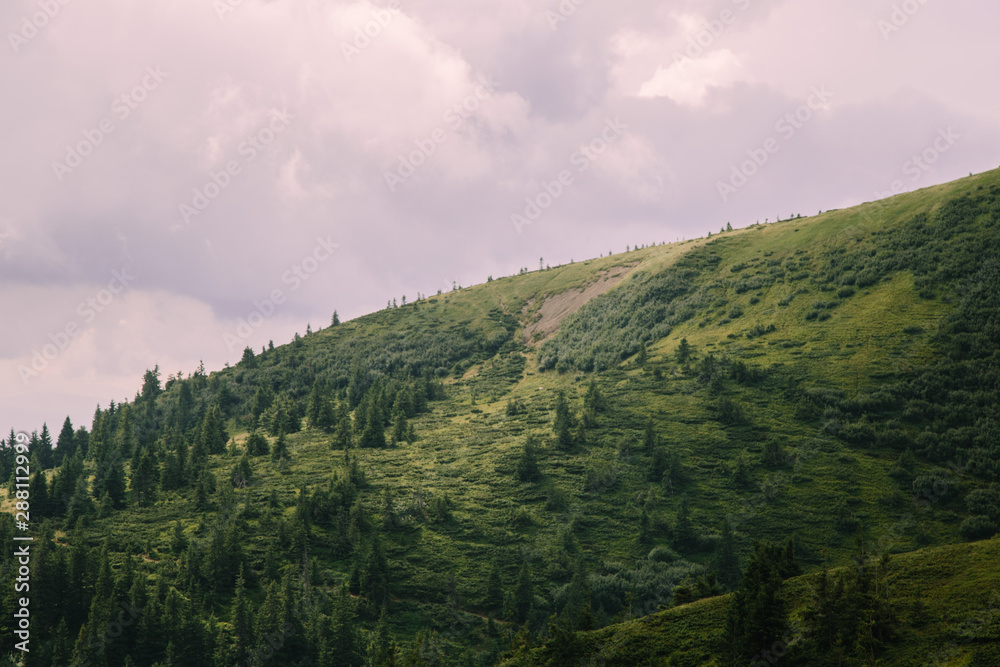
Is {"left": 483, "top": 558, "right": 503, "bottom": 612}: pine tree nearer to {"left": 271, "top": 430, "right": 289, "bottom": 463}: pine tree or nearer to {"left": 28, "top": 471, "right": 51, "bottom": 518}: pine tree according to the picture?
{"left": 271, "top": 430, "right": 289, "bottom": 463}: pine tree

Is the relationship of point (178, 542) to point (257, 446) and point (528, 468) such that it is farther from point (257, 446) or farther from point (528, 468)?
point (528, 468)

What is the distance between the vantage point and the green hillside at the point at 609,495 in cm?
6612

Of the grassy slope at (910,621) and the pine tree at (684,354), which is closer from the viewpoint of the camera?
the grassy slope at (910,621)

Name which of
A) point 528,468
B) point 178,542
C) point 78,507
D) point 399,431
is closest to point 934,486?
point 528,468

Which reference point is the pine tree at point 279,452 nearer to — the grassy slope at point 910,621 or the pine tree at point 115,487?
the pine tree at point 115,487

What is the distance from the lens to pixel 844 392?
4213 inches

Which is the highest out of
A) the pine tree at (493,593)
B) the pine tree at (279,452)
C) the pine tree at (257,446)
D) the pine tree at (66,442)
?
the pine tree at (66,442)

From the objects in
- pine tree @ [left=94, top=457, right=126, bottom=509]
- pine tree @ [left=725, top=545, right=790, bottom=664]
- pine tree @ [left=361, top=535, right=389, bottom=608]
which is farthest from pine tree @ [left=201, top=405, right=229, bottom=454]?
pine tree @ [left=725, top=545, right=790, bottom=664]

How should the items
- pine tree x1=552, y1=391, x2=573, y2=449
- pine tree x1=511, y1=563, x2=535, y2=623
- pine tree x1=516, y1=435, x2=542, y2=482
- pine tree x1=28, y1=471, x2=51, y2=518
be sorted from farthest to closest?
pine tree x1=552, y1=391, x2=573, y2=449 → pine tree x1=516, y1=435, x2=542, y2=482 → pine tree x1=28, y1=471, x2=51, y2=518 → pine tree x1=511, y1=563, x2=535, y2=623

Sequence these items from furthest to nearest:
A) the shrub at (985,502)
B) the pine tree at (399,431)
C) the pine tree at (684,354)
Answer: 1. the pine tree at (684,354)
2. the pine tree at (399,431)
3. the shrub at (985,502)

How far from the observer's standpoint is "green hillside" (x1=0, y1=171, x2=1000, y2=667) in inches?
2603

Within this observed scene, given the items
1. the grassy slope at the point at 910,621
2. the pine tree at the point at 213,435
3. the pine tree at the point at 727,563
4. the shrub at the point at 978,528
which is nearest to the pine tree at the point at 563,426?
the pine tree at the point at 727,563

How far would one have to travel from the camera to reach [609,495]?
99.6m

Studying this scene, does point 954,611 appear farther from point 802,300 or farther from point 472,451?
point 802,300
